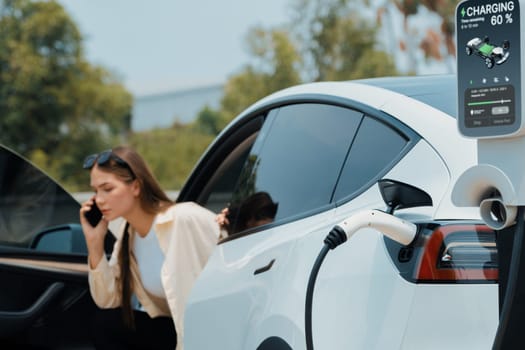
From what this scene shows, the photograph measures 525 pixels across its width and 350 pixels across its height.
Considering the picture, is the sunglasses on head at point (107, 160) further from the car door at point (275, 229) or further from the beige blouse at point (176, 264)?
the car door at point (275, 229)

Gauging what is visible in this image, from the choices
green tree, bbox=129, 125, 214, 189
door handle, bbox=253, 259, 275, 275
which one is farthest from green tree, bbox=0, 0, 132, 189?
door handle, bbox=253, 259, 275, 275

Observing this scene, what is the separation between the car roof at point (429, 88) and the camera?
2.65 meters

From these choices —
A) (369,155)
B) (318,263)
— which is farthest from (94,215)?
(318,263)

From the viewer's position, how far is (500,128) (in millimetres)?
1937

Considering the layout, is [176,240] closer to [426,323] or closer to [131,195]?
[131,195]

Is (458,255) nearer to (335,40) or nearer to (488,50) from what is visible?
(488,50)

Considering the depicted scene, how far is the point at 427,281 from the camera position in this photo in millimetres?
2205

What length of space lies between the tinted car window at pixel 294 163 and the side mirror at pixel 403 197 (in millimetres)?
476

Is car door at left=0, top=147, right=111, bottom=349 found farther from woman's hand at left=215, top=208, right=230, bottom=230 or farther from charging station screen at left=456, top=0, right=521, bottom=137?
charging station screen at left=456, top=0, right=521, bottom=137

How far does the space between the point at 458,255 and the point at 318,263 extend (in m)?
0.33

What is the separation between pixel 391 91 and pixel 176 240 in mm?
1386

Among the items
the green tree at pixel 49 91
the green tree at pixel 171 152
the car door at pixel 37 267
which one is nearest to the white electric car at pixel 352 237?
the car door at pixel 37 267

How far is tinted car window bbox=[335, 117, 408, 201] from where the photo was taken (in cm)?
261

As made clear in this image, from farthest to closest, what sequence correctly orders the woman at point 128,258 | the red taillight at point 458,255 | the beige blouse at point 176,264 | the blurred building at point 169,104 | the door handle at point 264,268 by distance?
the blurred building at point 169,104
the woman at point 128,258
the beige blouse at point 176,264
the door handle at point 264,268
the red taillight at point 458,255
